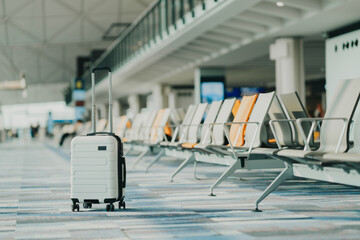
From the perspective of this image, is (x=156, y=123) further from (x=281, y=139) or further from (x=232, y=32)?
(x=232, y=32)

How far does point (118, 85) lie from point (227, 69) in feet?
42.9

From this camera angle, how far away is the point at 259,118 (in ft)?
26.5

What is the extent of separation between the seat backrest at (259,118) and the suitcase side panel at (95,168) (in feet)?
6.18

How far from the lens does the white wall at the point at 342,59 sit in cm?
1783

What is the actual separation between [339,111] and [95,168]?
8.18 feet

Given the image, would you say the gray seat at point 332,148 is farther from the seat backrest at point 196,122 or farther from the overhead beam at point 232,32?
the overhead beam at point 232,32

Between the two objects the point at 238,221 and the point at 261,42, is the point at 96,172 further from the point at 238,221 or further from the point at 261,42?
the point at 261,42

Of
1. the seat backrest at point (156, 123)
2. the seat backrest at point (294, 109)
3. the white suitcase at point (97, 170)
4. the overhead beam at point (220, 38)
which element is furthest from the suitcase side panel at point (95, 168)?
the overhead beam at point (220, 38)

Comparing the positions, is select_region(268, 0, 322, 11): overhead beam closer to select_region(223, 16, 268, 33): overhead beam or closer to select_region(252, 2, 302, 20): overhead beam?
select_region(252, 2, 302, 20): overhead beam

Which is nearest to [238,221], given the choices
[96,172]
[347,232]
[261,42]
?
[347,232]

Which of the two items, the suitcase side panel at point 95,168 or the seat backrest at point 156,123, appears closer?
the suitcase side panel at point 95,168

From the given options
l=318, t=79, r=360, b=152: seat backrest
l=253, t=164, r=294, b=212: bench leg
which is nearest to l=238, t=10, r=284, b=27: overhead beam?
l=318, t=79, r=360, b=152: seat backrest

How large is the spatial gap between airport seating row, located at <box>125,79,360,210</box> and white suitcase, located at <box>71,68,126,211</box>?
145 cm

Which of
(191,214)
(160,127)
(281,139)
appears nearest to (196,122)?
(160,127)
